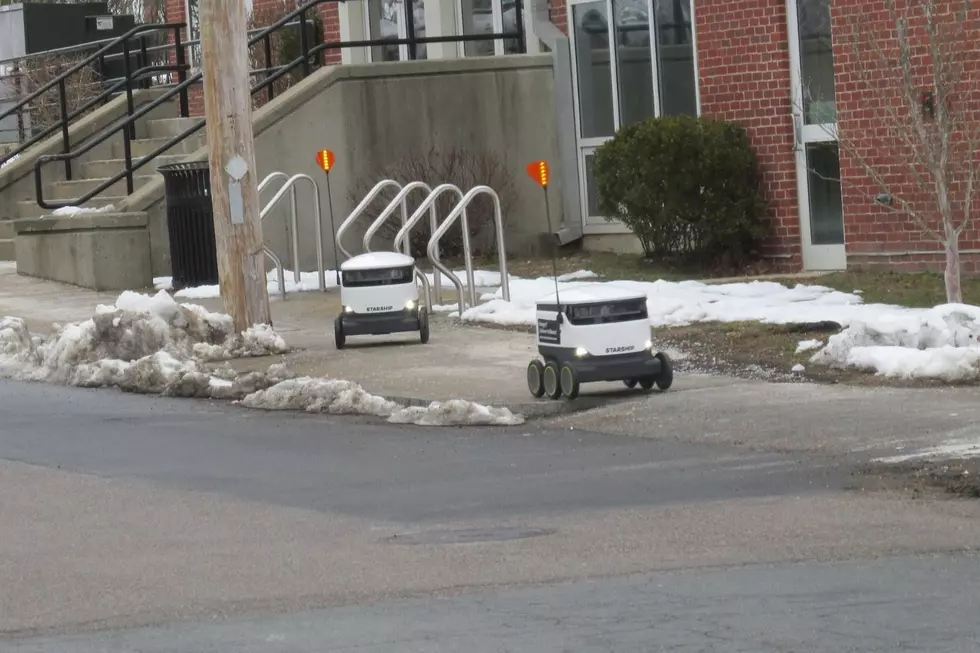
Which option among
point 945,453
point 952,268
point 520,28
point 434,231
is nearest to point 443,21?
point 520,28

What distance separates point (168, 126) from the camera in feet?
83.3

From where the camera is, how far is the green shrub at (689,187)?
787 inches

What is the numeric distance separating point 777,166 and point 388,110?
5078mm

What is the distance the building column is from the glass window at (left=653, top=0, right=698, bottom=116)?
4.29m

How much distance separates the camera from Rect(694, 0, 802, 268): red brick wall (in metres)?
20.4

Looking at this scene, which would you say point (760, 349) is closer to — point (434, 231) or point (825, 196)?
point (434, 231)

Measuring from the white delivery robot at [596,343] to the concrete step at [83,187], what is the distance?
Answer: 12029 mm

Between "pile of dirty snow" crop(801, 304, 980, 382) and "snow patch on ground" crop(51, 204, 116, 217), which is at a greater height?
"snow patch on ground" crop(51, 204, 116, 217)

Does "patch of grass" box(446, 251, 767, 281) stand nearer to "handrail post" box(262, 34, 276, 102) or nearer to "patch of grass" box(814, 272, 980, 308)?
"patch of grass" box(814, 272, 980, 308)

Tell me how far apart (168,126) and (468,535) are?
1765 cm

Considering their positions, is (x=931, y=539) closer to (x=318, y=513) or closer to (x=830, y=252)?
(x=318, y=513)

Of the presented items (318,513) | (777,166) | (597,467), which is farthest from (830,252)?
(318,513)

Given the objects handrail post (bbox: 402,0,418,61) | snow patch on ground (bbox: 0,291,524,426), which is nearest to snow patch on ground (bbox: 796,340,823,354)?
snow patch on ground (bbox: 0,291,524,426)

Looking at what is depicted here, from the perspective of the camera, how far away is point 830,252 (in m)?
20.2
